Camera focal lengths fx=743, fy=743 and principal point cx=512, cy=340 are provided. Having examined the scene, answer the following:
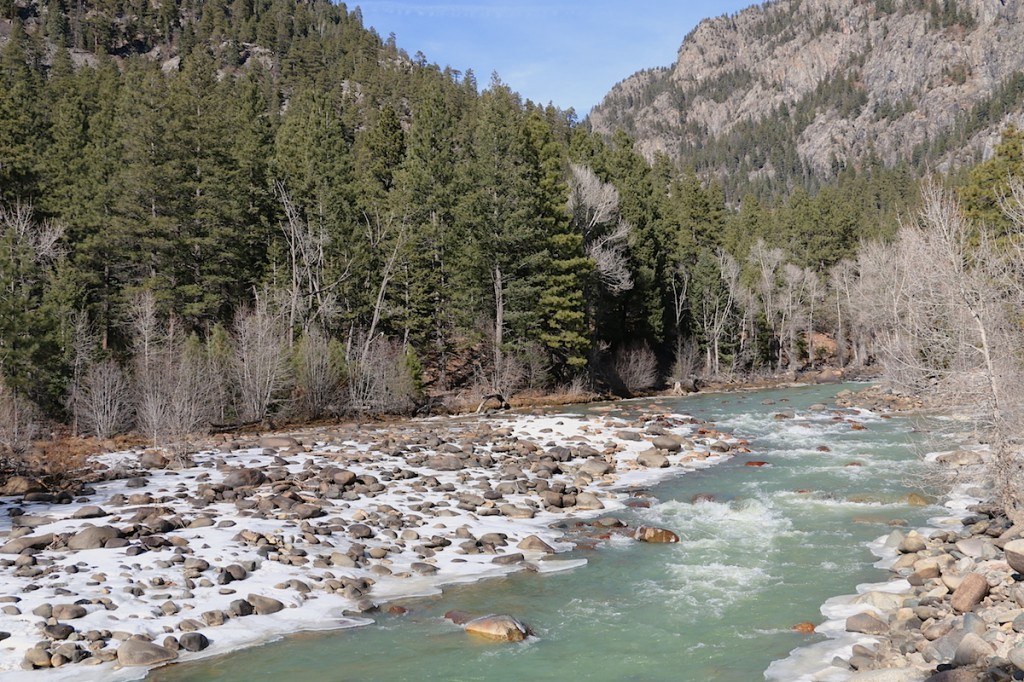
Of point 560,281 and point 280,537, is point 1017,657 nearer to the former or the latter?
point 280,537

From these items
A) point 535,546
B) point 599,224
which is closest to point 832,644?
point 535,546

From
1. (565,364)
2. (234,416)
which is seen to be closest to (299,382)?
(234,416)

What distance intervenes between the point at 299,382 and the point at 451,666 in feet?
68.8

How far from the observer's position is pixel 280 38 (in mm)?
116438

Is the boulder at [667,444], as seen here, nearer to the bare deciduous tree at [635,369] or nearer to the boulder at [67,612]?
the boulder at [67,612]

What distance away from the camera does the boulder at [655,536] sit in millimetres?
13500

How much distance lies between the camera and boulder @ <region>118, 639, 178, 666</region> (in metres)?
8.16

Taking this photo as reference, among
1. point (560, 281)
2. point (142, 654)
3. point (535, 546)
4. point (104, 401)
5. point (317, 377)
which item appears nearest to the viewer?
point (142, 654)

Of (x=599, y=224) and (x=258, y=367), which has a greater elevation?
(x=599, y=224)

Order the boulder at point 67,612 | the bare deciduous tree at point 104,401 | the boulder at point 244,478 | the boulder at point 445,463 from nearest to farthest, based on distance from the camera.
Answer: the boulder at point 67,612 → the boulder at point 244,478 → the boulder at point 445,463 → the bare deciduous tree at point 104,401

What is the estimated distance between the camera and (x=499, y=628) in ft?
30.4

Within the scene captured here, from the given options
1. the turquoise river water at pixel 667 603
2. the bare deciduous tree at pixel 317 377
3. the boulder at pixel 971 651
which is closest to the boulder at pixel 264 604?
the turquoise river water at pixel 667 603

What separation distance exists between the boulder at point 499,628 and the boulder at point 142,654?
3509 millimetres

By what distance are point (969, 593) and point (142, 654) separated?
981cm
